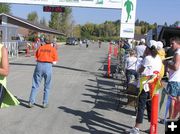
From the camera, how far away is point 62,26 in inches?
4786

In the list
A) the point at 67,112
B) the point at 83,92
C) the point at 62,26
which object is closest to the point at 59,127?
the point at 67,112

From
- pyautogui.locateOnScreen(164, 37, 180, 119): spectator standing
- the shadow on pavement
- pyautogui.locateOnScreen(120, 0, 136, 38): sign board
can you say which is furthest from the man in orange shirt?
pyautogui.locateOnScreen(120, 0, 136, 38): sign board

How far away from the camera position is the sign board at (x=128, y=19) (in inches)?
822

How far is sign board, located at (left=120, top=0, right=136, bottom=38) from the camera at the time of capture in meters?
20.9

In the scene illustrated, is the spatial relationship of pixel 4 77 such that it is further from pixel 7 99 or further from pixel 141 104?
pixel 141 104

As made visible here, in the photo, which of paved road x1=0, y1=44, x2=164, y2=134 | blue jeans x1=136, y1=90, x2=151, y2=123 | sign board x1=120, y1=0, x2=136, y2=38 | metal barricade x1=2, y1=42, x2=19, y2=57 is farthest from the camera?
metal barricade x1=2, y1=42, x2=19, y2=57

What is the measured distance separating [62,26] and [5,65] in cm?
11681

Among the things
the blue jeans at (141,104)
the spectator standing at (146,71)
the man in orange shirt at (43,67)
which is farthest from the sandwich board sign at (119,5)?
the blue jeans at (141,104)

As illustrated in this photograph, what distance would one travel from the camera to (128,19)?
2161cm

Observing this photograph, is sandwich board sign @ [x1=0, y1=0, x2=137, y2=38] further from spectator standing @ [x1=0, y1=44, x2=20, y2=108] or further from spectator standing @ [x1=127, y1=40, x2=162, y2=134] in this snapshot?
spectator standing @ [x1=0, y1=44, x2=20, y2=108]

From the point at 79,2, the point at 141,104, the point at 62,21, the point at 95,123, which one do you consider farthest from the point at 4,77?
the point at 62,21

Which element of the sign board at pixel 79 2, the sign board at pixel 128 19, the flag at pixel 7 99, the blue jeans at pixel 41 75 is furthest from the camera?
the sign board at pixel 79 2

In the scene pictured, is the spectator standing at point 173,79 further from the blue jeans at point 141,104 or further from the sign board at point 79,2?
the sign board at point 79,2

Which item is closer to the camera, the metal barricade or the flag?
the flag
